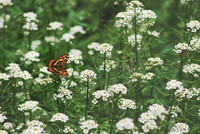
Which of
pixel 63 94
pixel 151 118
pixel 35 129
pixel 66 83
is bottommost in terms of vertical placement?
pixel 35 129

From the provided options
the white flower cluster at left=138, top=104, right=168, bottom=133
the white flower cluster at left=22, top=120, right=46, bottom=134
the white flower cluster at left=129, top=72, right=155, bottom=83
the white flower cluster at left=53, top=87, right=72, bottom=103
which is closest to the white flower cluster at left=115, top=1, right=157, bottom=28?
the white flower cluster at left=129, top=72, right=155, bottom=83

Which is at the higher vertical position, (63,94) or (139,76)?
(139,76)

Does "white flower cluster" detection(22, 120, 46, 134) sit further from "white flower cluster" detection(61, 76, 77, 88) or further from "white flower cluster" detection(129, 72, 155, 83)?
"white flower cluster" detection(129, 72, 155, 83)

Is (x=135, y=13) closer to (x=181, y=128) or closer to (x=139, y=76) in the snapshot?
(x=139, y=76)

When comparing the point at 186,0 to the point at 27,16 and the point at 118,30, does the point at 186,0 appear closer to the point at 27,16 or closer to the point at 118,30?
the point at 118,30

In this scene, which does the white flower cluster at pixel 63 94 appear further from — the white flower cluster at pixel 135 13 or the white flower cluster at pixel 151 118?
the white flower cluster at pixel 135 13

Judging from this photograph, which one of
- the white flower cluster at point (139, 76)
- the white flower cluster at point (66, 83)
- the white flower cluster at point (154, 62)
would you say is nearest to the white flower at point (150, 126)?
the white flower cluster at point (139, 76)

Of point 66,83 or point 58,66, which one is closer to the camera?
point 58,66

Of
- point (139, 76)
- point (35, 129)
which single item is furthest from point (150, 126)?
point (35, 129)

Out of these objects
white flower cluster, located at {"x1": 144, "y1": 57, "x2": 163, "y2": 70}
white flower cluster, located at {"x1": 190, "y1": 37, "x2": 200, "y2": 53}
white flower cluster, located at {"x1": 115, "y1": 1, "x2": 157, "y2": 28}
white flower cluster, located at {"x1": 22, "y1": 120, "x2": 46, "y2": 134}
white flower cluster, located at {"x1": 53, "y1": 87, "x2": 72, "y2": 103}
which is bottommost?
white flower cluster, located at {"x1": 22, "y1": 120, "x2": 46, "y2": 134}

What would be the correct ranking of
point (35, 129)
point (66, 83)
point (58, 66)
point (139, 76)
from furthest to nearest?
1. point (66, 83)
2. point (139, 76)
3. point (58, 66)
4. point (35, 129)

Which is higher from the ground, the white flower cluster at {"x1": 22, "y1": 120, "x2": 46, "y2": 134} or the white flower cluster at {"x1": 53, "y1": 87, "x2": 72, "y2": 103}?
the white flower cluster at {"x1": 53, "y1": 87, "x2": 72, "y2": 103}
